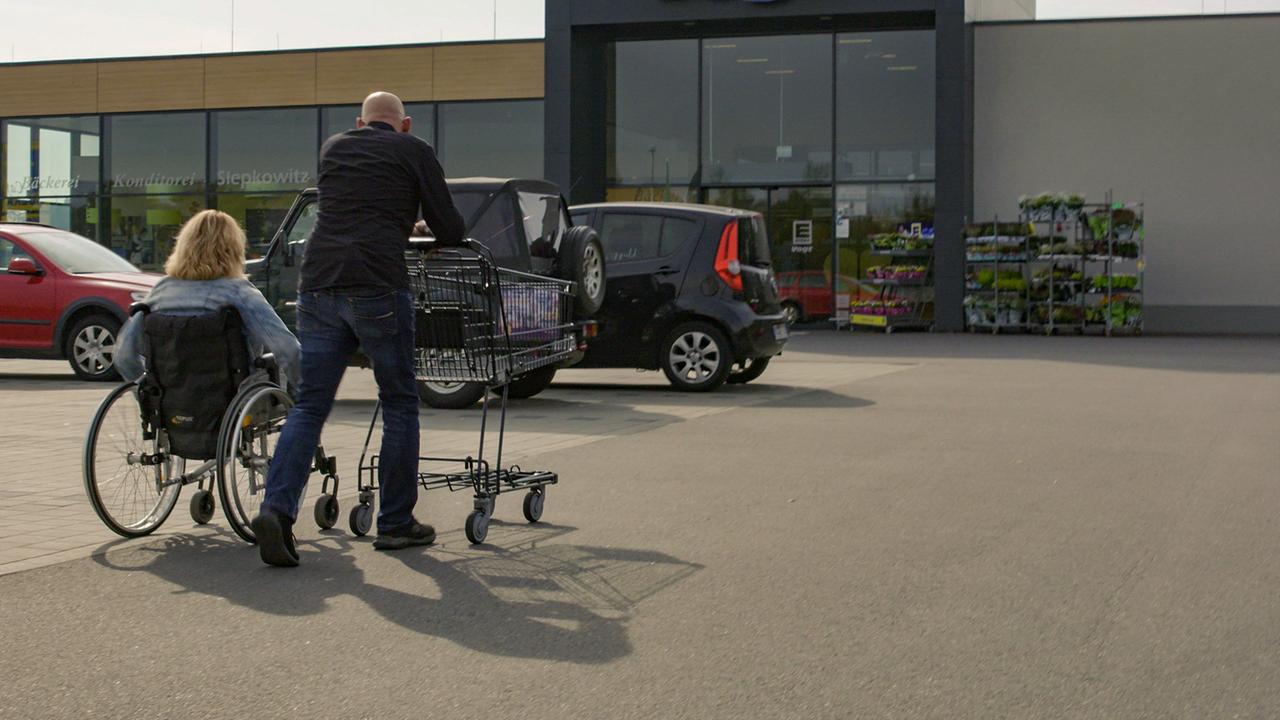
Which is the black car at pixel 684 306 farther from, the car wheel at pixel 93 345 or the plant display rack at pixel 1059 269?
the plant display rack at pixel 1059 269

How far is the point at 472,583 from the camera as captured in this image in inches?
237

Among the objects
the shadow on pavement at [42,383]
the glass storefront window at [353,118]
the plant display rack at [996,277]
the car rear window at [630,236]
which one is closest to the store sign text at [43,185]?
the glass storefront window at [353,118]

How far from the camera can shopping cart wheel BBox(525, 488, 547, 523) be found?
24.3 feet

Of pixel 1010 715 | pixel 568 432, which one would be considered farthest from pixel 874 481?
pixel 1010 715

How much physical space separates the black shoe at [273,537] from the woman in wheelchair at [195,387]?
0.42m

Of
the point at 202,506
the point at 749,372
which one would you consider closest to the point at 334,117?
the point at 749,372

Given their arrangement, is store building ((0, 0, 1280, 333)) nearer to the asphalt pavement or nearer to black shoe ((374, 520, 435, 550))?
the asphalt pavement

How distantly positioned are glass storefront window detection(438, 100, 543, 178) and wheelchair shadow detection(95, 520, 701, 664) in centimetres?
2419

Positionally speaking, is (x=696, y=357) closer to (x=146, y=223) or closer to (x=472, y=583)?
(x=472, y=583)

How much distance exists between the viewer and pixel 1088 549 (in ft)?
22.0

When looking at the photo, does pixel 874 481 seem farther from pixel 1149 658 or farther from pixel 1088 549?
pixel 1149 658

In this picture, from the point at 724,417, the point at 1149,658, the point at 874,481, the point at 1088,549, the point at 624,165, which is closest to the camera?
the point at 1149,658

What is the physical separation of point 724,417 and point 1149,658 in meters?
7.83

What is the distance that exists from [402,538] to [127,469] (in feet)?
4.00
